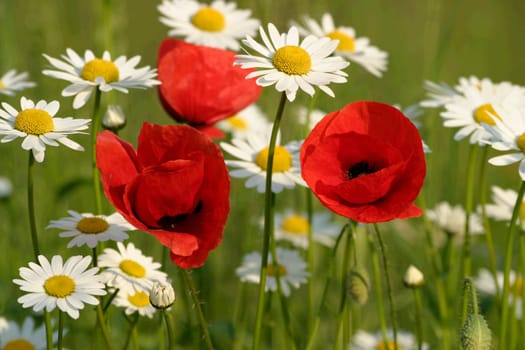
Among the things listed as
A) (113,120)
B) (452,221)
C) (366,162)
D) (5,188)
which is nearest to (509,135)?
(366,162)

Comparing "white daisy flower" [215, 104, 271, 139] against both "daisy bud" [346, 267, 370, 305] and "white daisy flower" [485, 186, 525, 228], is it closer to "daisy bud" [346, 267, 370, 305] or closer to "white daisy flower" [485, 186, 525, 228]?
"white daisy flower" [485, 186, 525, 228]

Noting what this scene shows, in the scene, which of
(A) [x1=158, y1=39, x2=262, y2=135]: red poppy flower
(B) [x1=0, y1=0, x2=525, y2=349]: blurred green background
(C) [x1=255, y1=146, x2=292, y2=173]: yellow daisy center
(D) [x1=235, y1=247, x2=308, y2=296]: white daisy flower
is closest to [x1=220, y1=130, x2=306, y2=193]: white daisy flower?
(C) [x1=255, y1=146, x2=292, y2=173]: yellow daisy center

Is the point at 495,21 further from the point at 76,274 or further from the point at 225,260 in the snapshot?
the point at 76,274

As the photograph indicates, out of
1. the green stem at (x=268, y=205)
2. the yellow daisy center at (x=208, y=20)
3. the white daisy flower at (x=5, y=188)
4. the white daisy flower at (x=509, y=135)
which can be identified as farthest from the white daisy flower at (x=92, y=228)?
the white daisy flower at (x=5, y=188)

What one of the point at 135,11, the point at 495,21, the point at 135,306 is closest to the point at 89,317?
the point at 135,306

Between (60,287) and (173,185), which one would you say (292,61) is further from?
(60,287)
